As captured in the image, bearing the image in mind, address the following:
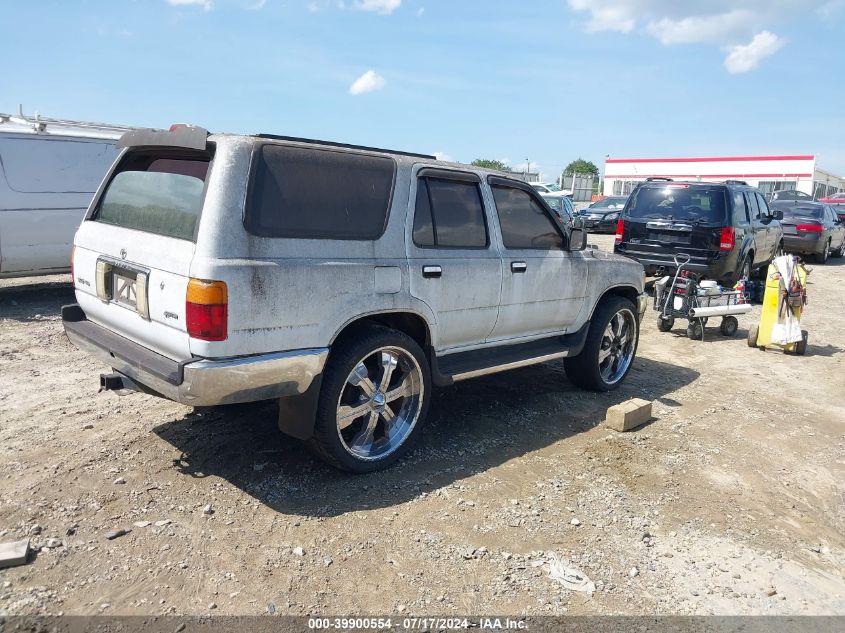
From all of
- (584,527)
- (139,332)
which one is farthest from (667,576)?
(139,332)

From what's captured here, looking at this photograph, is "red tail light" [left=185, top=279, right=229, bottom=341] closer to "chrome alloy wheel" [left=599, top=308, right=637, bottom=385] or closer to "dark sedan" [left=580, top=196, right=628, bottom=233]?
"chrome alloy wheel" [left=599, top=308, right=637, bottom=385]

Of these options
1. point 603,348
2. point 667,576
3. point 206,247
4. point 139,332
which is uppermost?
point 206,247

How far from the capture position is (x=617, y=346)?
6230 mm

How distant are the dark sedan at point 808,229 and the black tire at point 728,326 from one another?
9910 mm

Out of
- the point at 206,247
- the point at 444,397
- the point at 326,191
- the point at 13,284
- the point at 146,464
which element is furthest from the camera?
the point at 13,284

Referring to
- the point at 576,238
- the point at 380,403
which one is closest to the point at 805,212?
the point at 576,238

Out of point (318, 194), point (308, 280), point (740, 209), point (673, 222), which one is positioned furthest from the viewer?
point (740, 209)

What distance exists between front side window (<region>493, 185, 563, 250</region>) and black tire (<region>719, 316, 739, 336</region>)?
4.83 meters

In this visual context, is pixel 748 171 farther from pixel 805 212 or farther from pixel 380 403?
pixel 380 403

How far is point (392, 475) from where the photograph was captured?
417 centimetres

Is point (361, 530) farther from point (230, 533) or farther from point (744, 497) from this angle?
point (744, 497)

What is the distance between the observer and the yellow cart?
7.93 meters

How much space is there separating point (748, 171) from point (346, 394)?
55630 millimetres

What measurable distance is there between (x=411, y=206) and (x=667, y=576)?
2591mm
